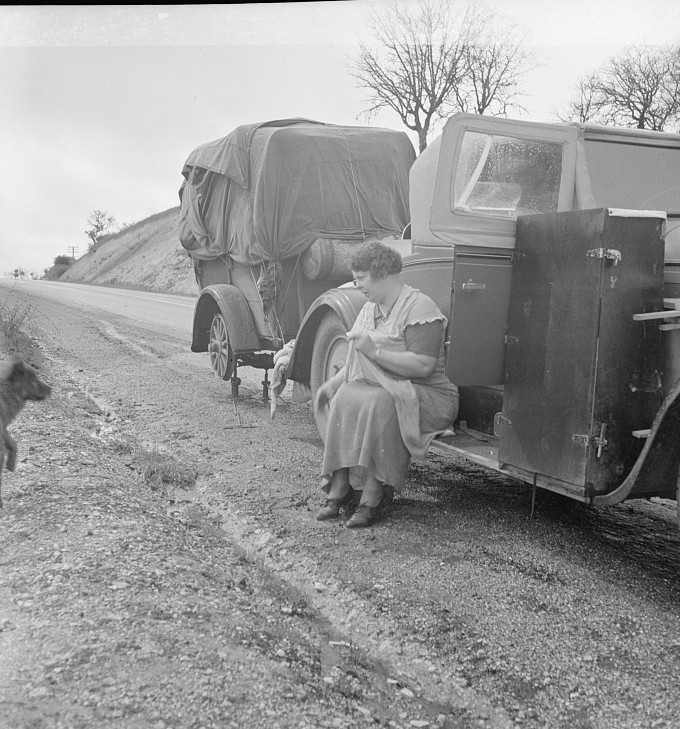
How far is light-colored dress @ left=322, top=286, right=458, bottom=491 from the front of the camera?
438cm

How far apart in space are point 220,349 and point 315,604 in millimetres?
5277

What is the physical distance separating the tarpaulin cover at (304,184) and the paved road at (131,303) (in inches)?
219

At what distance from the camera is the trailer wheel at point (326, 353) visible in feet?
19.0

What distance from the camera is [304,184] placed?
7.42m

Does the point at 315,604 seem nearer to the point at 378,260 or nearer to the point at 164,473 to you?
the point at 378,260

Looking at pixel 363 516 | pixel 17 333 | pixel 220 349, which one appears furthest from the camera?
pixel 17 333

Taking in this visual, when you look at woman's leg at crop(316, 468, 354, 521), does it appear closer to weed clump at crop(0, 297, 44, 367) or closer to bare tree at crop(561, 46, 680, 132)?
weed clump at crop(0, 297, 44, 367)

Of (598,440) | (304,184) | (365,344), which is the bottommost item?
(598,440)

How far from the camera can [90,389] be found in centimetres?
896

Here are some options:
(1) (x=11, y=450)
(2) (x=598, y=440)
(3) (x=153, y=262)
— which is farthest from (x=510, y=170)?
(3) (x=153, y=262)

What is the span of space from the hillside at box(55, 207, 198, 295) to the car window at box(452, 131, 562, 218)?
24.4 m

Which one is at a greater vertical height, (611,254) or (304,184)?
(304,184)

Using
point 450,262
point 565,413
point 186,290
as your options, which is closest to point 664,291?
point 565,413

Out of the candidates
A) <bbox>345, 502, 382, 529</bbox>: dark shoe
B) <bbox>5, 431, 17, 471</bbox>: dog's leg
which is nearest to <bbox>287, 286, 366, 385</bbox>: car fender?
<bbox>345, 502, 382, 529</bbox>: dark shoe
